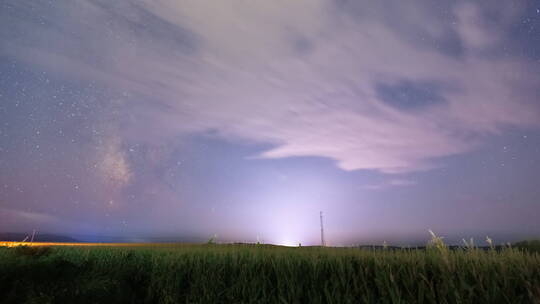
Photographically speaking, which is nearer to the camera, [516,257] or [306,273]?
[516,257]

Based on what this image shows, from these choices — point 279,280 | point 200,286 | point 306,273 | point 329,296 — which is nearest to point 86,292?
point 200,286

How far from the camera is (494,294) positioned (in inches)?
211

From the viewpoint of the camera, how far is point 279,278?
8000mm

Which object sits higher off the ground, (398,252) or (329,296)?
(398,252)

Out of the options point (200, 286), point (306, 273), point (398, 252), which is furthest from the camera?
point (200, 286)

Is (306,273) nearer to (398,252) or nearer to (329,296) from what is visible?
(329,296)

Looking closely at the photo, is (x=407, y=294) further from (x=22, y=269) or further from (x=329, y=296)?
(x=22, y=269)

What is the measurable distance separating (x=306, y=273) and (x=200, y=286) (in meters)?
3.12

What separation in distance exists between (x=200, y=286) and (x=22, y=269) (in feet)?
18.2

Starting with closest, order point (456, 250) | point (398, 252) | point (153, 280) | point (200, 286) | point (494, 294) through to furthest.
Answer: point (494, 294)
point (456, 250)
point (398, 252)
point (200, 286)
point (153, 280)

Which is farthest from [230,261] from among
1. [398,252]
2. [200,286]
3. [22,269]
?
[22,269]

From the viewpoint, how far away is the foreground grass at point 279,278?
5809 millimetres

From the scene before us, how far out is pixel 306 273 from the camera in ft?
26.0

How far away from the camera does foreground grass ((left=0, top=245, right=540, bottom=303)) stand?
19.1 ft
